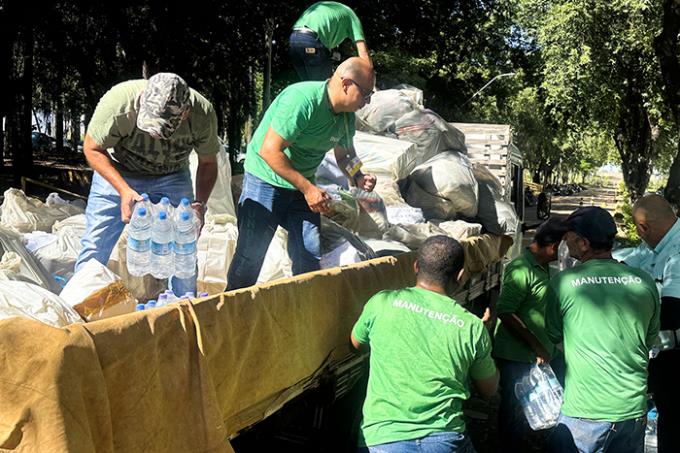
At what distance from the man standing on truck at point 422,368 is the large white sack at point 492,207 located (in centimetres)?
373

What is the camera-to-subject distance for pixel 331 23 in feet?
19.5

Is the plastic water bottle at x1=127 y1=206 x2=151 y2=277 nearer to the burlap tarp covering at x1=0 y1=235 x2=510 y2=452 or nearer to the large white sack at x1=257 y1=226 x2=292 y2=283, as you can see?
the large white sack at x1=257 y1=226 x2=292 y2=283

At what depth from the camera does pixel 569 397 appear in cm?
314

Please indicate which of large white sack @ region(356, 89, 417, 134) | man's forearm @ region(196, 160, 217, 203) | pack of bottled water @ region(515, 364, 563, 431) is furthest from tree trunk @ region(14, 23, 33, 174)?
pack of bottled water @ region(515, 364, 563, 431)

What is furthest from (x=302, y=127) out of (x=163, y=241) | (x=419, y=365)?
(x=419, y=365)

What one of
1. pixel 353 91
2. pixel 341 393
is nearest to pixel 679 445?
pixel 341 393

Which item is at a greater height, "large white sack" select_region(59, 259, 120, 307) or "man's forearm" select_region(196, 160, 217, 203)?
"man's forearm" select_region(196, 160, 217, 203)

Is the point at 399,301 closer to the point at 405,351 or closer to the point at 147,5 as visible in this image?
the point at 405,351

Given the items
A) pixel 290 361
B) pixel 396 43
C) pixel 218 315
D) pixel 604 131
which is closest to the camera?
pixel 218 315

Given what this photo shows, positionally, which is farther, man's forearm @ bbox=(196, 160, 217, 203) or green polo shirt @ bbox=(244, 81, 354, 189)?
man's forearm @ bbox=(196, 160, 217, 203)

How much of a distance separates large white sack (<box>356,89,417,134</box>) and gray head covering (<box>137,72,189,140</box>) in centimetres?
356

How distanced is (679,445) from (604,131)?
22992mm

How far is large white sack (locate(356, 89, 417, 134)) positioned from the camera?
6.93 metres

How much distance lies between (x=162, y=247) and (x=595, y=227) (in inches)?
82.4
